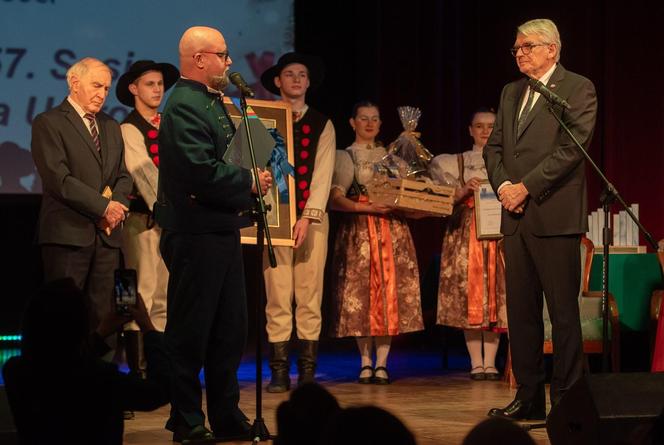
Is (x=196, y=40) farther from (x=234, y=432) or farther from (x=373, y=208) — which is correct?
(x=373, y=208)

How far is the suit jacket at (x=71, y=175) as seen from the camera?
4848mm


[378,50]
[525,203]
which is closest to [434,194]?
[525,203]

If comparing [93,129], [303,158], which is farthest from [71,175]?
[303,158]

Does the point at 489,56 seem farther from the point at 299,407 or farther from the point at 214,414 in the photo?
the point at 299,407

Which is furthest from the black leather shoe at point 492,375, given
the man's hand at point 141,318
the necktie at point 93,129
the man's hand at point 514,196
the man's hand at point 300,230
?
the man's hand at point 141,318

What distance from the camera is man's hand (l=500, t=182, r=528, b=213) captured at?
4637mm

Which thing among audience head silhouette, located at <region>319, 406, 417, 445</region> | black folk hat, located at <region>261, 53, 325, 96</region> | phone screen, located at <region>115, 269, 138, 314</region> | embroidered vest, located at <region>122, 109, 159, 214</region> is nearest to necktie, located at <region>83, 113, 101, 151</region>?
embroidered vest, located at <region>122, 109, 159, 214</region>

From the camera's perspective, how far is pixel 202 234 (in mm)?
4102

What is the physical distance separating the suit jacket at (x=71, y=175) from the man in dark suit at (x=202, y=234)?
0.79 meters

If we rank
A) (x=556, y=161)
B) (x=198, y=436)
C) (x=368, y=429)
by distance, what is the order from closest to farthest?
(x=368, y=429)
(x=198, y=436)
(x=556, y=161)

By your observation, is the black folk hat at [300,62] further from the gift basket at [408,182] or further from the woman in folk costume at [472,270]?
the woman in folk costume at [472,270]

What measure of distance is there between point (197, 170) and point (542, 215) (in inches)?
59.5

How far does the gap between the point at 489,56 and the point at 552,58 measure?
3.79 meters

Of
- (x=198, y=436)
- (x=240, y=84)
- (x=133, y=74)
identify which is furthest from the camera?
(x=133, y=74)
